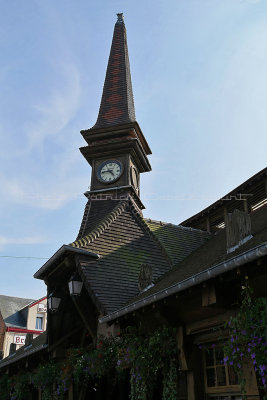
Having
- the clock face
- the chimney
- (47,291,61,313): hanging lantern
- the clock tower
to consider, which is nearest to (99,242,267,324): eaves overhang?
the chimney

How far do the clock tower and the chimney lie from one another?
629 centimetres

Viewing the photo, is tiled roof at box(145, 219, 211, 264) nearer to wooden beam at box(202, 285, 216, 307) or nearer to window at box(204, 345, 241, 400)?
window at box(204, 345, 241, 400)

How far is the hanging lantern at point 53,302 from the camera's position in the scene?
407 inches

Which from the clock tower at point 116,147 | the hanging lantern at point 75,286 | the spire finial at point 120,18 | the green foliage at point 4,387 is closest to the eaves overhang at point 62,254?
the hanging lantern at point 75,286

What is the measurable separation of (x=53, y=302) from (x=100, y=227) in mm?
2267

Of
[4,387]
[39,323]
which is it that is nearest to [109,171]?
[4,387]

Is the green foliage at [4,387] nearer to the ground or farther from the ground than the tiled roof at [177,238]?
nearer to the ground

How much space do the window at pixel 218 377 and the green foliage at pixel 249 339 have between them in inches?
47.3

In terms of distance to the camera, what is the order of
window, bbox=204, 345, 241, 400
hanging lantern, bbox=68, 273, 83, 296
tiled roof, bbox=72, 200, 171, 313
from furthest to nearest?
hanging lantern, bbox=68, 273, 83, 296, tiled roof, bbox=72, 200, 171, 313, window, bbox=204, 345, 241, 400

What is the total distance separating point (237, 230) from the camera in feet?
22.1

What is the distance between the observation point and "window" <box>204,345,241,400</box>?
6.26m

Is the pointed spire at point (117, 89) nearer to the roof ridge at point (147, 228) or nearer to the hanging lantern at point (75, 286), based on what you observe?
the roof ridge at point (147, 228)

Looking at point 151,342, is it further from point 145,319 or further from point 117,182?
point 117,182

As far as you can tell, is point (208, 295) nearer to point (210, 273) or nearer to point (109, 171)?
point (210, 273)
